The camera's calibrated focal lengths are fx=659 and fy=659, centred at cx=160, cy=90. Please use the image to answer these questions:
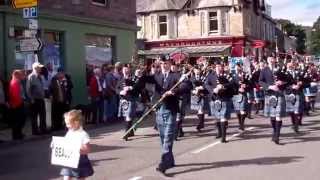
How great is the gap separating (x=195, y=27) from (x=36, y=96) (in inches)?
1401

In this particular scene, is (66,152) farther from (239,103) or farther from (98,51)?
(98,51)

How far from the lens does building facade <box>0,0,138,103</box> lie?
20859mm

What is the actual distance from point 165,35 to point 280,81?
126ft

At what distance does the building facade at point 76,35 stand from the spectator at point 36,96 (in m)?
2.30

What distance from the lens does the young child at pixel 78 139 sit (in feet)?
25.7

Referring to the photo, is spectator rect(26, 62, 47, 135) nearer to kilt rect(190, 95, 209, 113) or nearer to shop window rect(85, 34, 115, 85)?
kilt rect(190, 95, 209, 113)

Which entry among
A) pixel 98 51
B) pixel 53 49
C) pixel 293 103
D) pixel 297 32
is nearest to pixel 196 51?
pixel 98 51

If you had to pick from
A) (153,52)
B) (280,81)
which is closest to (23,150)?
(280,81)

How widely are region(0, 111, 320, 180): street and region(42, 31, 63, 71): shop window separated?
6487 mm

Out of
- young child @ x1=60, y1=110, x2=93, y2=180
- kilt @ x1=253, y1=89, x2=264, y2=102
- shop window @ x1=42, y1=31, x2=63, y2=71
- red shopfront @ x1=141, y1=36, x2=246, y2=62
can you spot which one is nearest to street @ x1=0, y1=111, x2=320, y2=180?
young child @ x1=60, y1=110, x2=93, y2=180

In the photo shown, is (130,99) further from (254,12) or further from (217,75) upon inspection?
(254,12)

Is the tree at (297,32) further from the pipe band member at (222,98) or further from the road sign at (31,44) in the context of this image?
the pipe band member at (222,98)

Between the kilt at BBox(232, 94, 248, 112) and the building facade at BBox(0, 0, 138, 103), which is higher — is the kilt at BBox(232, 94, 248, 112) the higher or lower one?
the lower one

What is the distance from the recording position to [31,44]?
56.2ft
